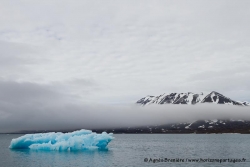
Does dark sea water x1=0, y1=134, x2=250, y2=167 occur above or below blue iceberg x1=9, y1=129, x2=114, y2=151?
below

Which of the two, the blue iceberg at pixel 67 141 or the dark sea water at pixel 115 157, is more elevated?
the blue iceberg at pixel 67 141

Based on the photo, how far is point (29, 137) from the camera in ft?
180

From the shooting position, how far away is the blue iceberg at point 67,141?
4962 cm

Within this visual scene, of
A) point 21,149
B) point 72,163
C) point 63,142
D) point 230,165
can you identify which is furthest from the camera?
point 21,149

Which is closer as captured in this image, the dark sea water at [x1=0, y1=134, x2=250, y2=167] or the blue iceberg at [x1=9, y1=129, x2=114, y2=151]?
the dark sea water at [x1=0, y1=134, x2=250, y2=167]

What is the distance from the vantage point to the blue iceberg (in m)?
49.6

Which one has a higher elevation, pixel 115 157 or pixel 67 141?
pixel 67 141

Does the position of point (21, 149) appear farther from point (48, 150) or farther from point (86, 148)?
point (86, 148)

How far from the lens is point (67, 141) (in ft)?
164

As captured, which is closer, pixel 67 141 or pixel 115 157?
pixel 115 157

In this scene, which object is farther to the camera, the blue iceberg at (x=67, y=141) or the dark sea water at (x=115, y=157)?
the blue iceberg at (x=67, y=141)

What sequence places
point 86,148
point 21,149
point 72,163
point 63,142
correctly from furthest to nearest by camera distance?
point 21,149 < point 86,148 < point 63,142 < point 72,163

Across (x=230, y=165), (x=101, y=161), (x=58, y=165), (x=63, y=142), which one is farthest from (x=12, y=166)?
(x=230, y=165)

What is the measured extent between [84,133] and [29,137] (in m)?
11.5
